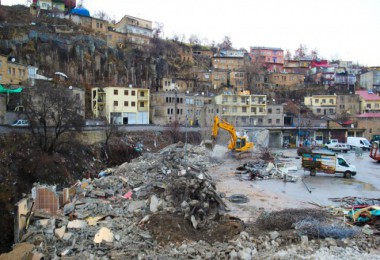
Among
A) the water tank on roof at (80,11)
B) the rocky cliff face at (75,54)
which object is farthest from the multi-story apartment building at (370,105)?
the water tank on roof at (80,11)

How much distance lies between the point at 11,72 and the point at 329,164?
124 ft

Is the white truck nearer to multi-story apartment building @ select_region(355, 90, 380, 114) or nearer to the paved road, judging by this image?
the paved road

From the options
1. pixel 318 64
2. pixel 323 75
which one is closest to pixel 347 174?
pixel 323 75

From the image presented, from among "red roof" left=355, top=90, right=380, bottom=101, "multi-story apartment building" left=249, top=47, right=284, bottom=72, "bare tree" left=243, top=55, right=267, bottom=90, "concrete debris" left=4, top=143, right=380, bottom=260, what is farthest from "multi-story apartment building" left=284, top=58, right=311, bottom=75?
"concrete debris" left=4, top=143, right=380, bottom=260

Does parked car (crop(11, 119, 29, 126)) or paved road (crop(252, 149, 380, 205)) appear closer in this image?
paved road (crop(252, 149, 380, 205))

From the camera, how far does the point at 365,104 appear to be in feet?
199

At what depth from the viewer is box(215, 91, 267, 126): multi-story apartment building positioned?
171 ft

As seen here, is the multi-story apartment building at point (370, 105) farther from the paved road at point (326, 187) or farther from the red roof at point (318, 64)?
the paved road at point (326, 187)

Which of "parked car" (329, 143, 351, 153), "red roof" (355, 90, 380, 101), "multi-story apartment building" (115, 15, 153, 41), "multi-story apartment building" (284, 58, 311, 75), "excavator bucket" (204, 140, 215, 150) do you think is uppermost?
"multi-story apartment building" (115, 15, 153, 41)

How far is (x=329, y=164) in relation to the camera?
2139 cm

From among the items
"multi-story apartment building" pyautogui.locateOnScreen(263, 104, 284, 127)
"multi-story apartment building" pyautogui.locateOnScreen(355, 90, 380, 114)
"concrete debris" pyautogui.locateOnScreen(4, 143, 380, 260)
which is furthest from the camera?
"multi-story apartment building" pyautogui.locateOnScreen(355, 90, 380, 114)

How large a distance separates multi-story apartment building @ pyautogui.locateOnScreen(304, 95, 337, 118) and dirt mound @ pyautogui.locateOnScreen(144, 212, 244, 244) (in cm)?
5394

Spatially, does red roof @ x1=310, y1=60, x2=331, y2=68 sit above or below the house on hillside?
below

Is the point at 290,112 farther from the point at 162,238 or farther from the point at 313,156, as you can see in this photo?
the point at 162,238
